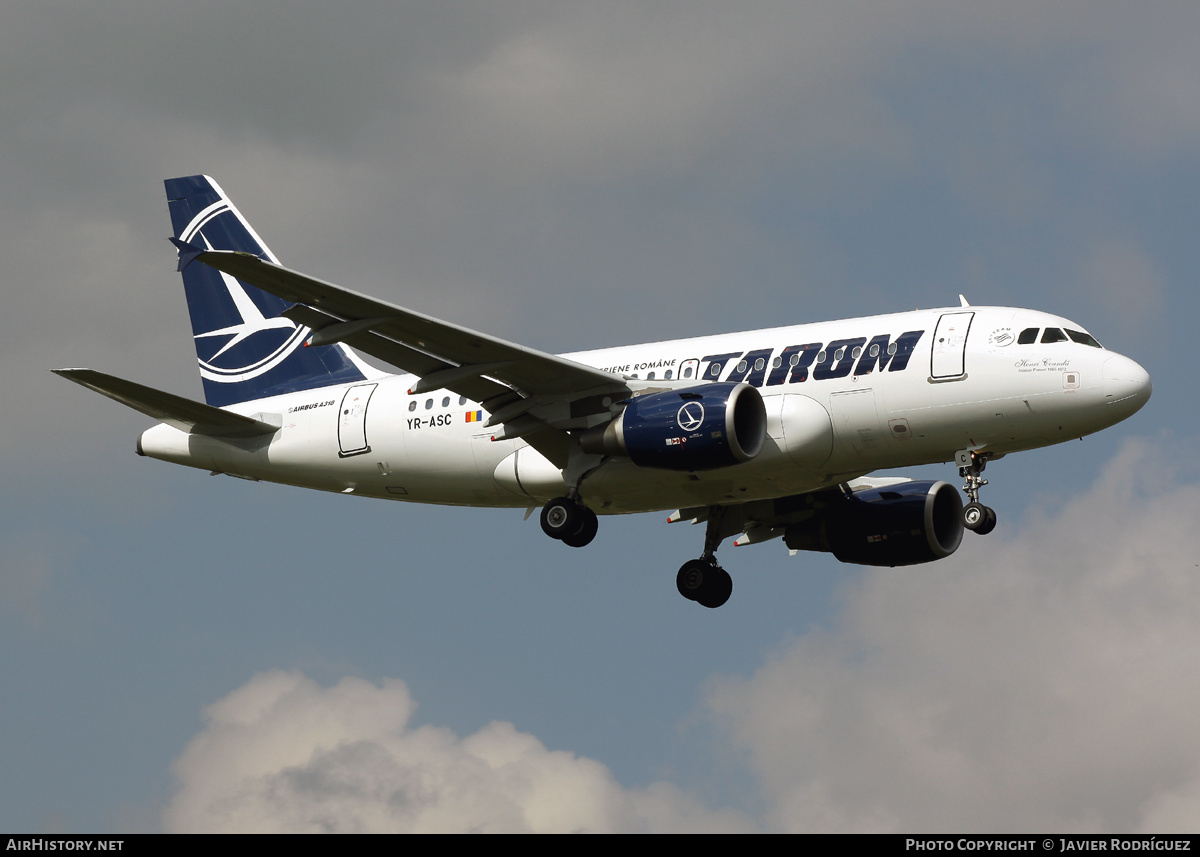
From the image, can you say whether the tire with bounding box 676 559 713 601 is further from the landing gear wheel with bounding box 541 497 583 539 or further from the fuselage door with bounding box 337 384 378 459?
the fuselage door with bounding box 337 384 378 459

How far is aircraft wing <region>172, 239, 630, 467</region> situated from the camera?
33250mm

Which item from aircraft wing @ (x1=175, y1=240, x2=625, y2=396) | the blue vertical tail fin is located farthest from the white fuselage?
the blue vertical tail fin

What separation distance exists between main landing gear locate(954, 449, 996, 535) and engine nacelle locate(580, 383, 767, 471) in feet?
14.4

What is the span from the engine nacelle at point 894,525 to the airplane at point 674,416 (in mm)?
52

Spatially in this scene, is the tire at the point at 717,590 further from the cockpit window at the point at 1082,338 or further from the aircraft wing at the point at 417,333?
the cockpit window at the point at 1082,338

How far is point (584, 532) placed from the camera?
37969 mm

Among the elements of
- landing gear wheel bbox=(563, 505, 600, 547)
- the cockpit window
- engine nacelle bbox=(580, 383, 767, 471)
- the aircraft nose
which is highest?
the cockpit window

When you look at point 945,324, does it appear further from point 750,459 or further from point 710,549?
point 710,549

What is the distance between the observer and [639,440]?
3588cm

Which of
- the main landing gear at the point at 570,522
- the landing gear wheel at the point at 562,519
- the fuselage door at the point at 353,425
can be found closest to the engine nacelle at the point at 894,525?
the main landing gear at the point at 570,522

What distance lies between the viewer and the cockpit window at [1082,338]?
35.7 metres

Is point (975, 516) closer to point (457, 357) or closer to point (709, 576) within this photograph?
point (709, 576)

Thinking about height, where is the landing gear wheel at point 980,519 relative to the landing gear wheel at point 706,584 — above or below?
below
